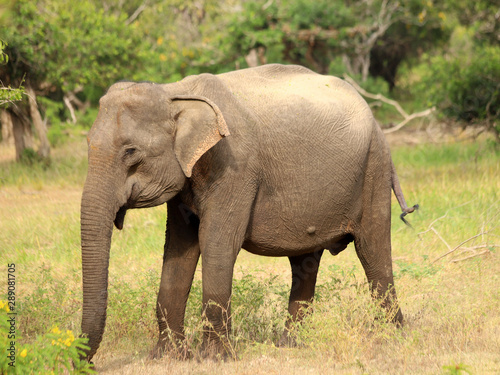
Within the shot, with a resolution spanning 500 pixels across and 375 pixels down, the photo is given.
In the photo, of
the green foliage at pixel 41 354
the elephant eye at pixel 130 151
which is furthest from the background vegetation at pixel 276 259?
the elephant eye at pixel 130 151

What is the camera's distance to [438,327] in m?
5.94

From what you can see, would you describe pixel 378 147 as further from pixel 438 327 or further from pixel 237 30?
pixel 237 30

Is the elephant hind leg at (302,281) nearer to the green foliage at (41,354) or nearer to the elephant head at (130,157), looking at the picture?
the elephant head at (130,157)

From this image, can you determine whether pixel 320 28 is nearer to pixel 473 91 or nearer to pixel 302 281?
pixel 473 91

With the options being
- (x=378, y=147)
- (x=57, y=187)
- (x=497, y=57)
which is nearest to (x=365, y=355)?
(x=378, y=147)

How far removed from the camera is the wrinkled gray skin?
4418 millimetres

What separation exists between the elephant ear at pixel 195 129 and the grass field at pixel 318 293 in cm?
134

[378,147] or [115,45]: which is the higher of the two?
[378,147]

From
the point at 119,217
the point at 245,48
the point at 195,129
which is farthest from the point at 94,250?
the point at 245,48

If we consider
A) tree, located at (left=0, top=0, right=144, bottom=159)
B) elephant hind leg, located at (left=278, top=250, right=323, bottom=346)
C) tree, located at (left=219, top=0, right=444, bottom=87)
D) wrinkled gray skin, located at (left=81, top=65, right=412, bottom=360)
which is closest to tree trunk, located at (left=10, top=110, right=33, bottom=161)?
tree, located at (left=0, top=0, right=144, bottom=159)

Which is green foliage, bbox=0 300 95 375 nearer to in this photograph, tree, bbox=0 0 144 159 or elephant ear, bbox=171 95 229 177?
elephant ear, bbox=171 95 229 177

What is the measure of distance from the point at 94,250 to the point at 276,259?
4.87 m

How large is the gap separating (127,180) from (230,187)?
0.75m

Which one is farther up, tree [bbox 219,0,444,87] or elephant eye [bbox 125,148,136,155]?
elephant eye [bbox 125,148,136,155]
